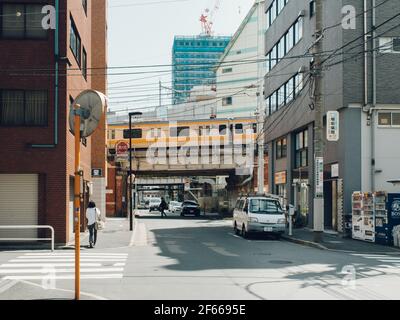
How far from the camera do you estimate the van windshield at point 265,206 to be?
2427 cm

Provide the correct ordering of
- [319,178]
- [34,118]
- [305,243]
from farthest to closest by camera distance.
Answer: [305,243] < [319,178] < [34,118]

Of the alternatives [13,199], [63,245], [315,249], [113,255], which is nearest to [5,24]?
[13,199]

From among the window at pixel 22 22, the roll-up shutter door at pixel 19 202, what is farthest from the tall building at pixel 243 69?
the roll-up shutter door at pixel 19 202

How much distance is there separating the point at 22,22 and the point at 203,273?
1341 centimetres

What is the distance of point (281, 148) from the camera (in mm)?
38812

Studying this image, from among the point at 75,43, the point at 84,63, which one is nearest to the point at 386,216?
the point at 75,43

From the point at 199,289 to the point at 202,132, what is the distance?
42982 millimetres

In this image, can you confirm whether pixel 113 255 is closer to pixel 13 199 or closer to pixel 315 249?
pixel 13 199

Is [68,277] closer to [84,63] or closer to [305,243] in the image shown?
[305,243]

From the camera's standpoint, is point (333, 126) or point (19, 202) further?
point (333, 126)

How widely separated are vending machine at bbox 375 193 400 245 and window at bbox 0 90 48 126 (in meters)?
13.3

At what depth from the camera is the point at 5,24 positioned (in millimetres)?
21156

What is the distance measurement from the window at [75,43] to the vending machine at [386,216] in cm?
1418
